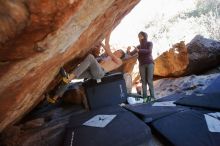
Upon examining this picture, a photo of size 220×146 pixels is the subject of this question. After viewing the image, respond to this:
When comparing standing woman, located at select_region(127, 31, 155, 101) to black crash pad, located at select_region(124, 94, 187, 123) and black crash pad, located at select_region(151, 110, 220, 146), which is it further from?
black crash pad, located at select_region(151, 110, 220, 146)

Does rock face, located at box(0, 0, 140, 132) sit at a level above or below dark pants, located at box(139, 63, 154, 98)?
above

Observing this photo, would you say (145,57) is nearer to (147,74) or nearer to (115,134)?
(147,74)

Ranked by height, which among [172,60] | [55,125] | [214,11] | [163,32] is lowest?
[55,125]

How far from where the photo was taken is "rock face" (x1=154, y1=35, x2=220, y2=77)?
739cm

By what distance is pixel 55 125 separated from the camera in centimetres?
443

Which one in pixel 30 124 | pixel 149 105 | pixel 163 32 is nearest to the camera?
pixel 149 105

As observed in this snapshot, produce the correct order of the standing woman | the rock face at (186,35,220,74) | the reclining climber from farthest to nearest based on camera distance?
the rock face at (186,35,220,74)
the standing woman
the reclining climber

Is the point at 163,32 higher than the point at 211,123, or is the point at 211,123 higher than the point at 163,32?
the point at 163,32

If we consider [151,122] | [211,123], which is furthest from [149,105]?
[211,123]

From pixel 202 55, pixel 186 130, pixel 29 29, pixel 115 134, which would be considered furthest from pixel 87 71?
pixel 202 55

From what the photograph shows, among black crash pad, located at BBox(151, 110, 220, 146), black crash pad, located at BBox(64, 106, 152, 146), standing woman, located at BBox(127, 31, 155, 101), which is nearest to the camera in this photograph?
black crash pad, located at BBox(151, 110, 220, 146)

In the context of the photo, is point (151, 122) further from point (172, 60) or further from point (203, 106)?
point (172, 60)

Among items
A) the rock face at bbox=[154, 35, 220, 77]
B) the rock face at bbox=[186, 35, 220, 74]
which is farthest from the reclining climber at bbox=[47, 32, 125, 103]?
the rock face at bbox=[186, 35, 220, 74]

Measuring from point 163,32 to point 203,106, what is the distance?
42.2 feet
